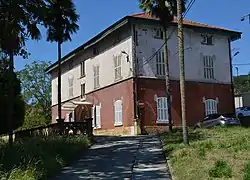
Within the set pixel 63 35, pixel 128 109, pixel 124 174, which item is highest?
pixel 63 35

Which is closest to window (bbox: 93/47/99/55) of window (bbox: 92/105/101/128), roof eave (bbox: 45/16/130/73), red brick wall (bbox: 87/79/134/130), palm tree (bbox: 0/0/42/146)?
roof eave (bbox: 45/16/130/73)

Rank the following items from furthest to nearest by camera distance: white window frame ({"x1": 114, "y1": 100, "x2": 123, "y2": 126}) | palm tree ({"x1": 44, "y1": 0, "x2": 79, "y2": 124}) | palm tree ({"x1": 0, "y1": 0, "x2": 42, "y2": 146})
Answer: white window frame ({"x1": 114, "y1": 100, "x2": 123, "y2": 126}) → palm tree ({"x1": 44, "y1": 0, "x2": 79, "y2": 124}) → palm tree ({"x1": 0, "y1": 0, "x2": 42, "y2": 146})

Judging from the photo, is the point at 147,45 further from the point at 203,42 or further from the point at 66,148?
the point at 66,148

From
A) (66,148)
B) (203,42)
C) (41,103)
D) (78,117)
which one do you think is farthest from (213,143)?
(41,103)

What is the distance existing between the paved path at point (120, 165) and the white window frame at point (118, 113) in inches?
553

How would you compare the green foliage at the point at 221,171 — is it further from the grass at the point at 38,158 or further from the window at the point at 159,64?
the window at the point at 159,64

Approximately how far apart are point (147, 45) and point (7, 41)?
1861 centimetres

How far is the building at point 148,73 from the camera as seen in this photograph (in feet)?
105

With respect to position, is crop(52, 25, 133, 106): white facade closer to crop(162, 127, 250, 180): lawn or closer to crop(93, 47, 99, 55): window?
crop(93, 47, 99, 55): window

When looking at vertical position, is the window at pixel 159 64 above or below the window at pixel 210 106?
above

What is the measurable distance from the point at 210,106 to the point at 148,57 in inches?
283

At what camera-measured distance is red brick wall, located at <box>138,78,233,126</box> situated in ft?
105

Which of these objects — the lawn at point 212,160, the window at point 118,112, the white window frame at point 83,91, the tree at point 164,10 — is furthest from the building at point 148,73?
the lawn at point 212,160

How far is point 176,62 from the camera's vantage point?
111 ft
